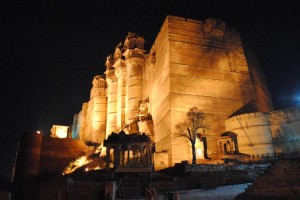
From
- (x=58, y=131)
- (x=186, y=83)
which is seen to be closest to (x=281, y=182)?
(x=186, y=83)

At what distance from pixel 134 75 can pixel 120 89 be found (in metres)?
3.66

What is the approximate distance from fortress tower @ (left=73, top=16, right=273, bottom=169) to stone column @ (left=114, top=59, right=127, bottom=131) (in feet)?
0.69

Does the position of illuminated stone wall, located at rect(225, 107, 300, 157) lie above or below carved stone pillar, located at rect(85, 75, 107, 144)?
below

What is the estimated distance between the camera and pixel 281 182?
9.30 m

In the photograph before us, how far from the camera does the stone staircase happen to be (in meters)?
9.01

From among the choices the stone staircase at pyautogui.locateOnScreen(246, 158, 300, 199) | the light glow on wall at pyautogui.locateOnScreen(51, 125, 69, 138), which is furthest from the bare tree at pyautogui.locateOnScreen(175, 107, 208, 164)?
the light glow on wall at pyautogui.locateOnScreen(51, 125, 69, 138)

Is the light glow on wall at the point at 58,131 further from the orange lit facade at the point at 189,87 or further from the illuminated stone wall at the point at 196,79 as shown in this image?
the illuminated stone wall at the point at 196,79

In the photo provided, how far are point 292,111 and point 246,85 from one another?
8873 mm

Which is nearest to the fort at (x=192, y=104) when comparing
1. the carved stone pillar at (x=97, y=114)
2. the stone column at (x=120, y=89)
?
the stone column at (x=120, y=89)

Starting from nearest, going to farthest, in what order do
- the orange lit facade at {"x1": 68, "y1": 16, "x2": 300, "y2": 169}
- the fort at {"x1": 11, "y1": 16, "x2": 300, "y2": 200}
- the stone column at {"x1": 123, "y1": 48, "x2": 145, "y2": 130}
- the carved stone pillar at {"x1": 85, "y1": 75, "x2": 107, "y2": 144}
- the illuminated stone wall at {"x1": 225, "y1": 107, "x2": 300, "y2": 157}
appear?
the illuminated stone wall at {"x1": 225, "y1": 107, "x2": 300, "y2": 157}
the fort at {"x1": 11, "y1": 16, "x2": 300, "y2": 200}
the orange lit facade at {"x1": 68, "y1": 16, "x2": 300, "y2": 169}
the stone column at {"x1": 123, "y1": 48, "x2": 145, "y2": 130}
the carved stone pillar at {"x1": 85, "y1": 75, "x2": 107, "y2": 144}

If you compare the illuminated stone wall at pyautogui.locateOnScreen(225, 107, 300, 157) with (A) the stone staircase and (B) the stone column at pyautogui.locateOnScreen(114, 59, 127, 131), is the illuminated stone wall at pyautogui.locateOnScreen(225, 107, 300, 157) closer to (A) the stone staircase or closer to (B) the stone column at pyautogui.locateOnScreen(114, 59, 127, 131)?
(A) the stone staircase

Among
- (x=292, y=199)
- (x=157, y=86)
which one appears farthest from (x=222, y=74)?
(x=292, y=199)

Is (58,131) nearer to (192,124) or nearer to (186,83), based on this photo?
(186,83)

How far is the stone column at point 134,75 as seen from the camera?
3822 cm
